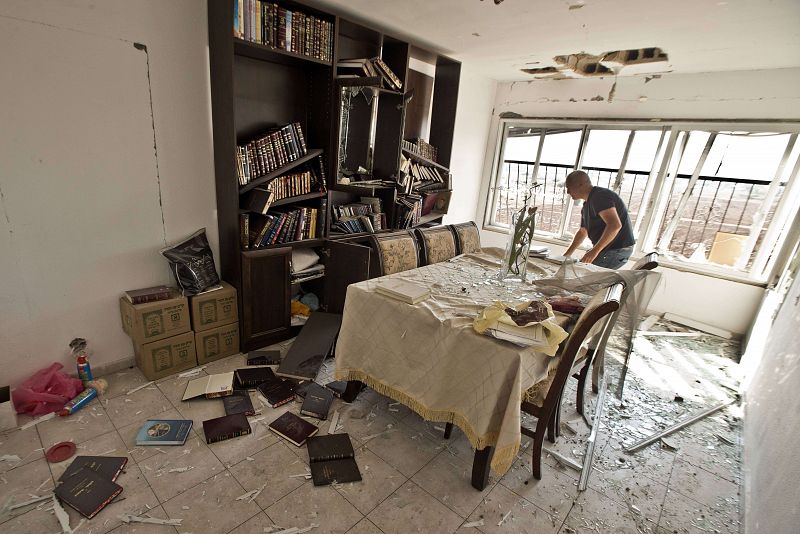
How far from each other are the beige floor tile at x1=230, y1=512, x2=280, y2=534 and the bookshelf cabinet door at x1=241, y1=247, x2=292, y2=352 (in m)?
1.34

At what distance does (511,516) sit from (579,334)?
0.85m

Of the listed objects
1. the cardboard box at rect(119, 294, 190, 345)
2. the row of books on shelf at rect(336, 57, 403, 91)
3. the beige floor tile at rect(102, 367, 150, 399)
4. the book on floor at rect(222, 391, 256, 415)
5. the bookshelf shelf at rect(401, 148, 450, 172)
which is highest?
the row of books on shelf at rect(336, 57, 403, 91)

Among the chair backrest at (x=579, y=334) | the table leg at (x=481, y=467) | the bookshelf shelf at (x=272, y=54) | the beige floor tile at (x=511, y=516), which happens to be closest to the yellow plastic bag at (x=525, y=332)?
the chair backrest at (x=579, y=334)

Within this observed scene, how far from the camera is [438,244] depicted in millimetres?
3025

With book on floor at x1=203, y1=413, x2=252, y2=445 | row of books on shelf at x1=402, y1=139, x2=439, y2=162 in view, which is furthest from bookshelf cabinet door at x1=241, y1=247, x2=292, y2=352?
row of books on shelf at x1=402, y1=139, x2=439, y2=162

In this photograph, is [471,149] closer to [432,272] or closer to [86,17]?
[432,272]

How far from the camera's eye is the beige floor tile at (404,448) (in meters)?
1.80

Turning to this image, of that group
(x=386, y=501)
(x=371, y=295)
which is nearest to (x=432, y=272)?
(x=371, y=295)

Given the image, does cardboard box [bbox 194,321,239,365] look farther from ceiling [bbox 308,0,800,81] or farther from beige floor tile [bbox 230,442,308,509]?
ceiling [bbox 308,0,800,81]

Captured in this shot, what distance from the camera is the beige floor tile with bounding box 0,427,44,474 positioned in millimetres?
1631

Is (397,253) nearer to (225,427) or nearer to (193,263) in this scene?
(193,263)

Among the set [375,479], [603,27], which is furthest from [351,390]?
[603,27]

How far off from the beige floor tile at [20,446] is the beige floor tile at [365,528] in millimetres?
1496

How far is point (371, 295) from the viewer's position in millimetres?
1854
